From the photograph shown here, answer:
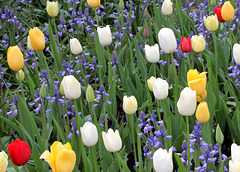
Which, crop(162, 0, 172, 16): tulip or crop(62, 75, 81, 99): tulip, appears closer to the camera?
crop(62, 75, 81, 99): tulip

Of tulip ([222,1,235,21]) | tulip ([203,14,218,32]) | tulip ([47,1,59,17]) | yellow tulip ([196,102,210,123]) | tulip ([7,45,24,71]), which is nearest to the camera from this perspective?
yellow tulip ([196,102,210,123])

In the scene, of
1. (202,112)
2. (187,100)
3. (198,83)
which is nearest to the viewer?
(187,100)

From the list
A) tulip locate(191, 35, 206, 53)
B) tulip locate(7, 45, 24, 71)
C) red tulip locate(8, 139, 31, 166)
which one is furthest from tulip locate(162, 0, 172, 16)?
red tulip locate(8, 139, 31, 166)

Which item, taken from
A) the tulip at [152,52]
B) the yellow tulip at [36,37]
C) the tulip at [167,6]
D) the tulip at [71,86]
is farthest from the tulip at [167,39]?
the tulip at [167,6]

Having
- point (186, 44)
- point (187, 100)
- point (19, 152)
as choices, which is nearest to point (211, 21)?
point (186, 44)

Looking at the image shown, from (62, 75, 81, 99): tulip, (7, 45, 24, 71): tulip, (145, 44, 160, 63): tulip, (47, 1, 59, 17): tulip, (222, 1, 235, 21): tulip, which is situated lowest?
(62, 75, 81, 99): tulip

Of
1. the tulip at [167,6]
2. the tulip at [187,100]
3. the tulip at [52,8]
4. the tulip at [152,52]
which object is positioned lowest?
the tulip at [187,100]

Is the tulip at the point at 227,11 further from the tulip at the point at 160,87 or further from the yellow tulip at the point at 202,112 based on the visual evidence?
the yellow tulip at the point at 202,112

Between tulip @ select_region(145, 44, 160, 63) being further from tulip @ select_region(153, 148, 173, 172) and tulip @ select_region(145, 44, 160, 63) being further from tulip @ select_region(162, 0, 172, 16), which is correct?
tulip @ select_region(153, 148, 173, 172)

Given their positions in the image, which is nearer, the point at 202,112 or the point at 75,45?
the point at 202,112

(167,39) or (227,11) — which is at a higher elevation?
(227,11)

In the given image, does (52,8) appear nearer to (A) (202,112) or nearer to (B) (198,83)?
(B) (198,83)

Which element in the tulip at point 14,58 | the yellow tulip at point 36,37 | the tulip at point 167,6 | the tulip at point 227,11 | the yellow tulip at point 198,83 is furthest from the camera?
the tulip at point 167,6

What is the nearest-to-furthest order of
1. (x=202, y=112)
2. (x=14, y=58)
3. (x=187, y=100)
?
1. (x=187, y=100)
2. (x=202, y=112)
3. (x=14, y=58)
